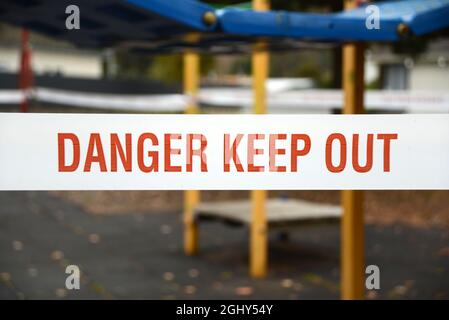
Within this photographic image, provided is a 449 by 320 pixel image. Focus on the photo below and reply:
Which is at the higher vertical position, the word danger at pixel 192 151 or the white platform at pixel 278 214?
the word danger at pixel 192 151

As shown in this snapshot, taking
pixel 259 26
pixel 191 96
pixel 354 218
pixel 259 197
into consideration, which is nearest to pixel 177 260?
pixel 259 197

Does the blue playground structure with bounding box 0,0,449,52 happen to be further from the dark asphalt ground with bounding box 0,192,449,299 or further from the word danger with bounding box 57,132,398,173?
the dark asphalt ground with bounding box 0,192,449,299

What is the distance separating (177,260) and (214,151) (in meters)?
3.97

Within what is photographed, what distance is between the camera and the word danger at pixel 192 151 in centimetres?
324

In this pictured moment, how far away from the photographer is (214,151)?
3.27 metres

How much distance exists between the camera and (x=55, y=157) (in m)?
3.23

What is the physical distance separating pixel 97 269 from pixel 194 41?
2.36 m

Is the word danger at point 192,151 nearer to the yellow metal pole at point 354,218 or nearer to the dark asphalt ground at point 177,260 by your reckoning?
the yellow metal pole at point 354,218

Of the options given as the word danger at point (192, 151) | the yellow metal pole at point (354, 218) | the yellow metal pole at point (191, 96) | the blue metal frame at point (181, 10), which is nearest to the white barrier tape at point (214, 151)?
the word danger at point (192, 151)

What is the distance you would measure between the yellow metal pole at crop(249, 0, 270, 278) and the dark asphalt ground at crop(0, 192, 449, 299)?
0.13 m

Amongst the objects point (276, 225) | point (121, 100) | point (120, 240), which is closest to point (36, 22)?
point (276, 225)

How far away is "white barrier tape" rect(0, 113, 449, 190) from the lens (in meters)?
3.22

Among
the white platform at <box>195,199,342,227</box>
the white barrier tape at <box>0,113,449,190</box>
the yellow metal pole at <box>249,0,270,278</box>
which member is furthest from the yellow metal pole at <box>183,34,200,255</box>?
the white barrier tape at <box>0,113,449,190</box>

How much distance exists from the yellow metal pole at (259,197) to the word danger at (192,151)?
9.54 feet
